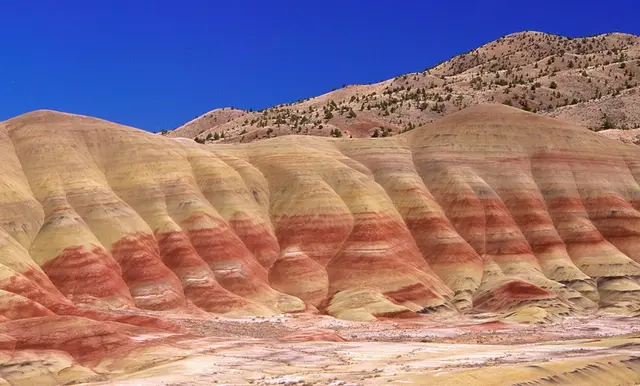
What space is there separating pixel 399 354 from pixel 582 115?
323 ft

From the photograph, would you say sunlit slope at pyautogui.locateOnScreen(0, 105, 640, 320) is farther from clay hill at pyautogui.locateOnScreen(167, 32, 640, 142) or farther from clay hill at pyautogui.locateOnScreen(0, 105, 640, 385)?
clay hill at pyautogui.locateOnScreen(167, 32, 640, 142)

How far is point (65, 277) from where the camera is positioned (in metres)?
73.2

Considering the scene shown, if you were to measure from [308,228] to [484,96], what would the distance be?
8025 centimetres

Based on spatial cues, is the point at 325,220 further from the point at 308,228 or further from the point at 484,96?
the point at 484,96

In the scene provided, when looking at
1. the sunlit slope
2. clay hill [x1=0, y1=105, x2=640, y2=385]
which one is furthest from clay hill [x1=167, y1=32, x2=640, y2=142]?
clay hill [x1=0, y1=105, x2=640, y2=385]

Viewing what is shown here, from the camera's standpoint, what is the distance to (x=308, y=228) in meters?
87.1

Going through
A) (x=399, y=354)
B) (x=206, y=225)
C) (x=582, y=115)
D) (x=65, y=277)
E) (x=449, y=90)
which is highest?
(x=449, y=90)

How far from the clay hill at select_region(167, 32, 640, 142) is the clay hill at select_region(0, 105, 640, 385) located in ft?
112

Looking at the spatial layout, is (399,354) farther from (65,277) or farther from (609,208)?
(609,208)

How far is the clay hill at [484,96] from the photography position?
144 metres

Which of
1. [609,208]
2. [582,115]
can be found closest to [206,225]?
[609,208]

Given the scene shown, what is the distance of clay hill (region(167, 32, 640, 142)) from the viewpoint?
143625mm

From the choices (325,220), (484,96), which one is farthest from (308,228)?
(484,96)

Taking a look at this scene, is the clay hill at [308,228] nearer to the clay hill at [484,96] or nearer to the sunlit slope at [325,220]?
the sunlit slope at [325,220]
